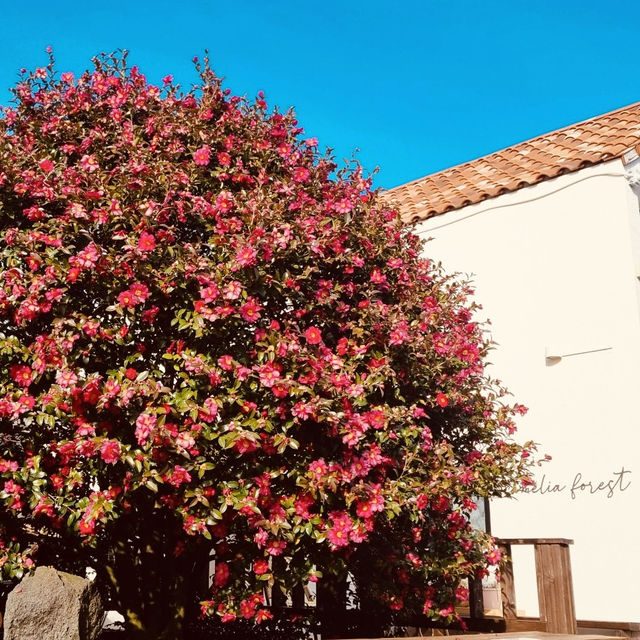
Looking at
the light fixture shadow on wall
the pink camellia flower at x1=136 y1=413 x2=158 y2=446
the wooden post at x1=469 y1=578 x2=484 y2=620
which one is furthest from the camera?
the light fixture shadow on wall

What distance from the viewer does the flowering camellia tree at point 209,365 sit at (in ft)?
15.9

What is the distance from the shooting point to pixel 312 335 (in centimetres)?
520

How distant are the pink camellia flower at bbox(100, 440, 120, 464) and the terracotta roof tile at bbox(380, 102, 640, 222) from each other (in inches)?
234

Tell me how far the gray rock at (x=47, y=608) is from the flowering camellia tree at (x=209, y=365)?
19cm

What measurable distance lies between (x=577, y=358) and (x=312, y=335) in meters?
5.65

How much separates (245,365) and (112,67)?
10.2 ft

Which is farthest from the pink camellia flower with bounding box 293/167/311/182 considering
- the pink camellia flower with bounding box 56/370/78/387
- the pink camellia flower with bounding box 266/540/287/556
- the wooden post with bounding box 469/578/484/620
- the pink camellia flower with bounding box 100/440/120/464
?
the wooden post with bounding box 469/578/484/620

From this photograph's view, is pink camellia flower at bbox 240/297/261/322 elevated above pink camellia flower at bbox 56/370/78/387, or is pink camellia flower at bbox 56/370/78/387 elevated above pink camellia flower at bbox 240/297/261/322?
pink camellia flower at bbox 240/297/261/322

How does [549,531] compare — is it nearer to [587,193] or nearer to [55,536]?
[587,193]

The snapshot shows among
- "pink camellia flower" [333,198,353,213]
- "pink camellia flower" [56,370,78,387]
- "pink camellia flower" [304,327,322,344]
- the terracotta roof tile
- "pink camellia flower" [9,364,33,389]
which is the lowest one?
"pink camellia flower" [56,370,78,387]

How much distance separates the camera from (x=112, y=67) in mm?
6348

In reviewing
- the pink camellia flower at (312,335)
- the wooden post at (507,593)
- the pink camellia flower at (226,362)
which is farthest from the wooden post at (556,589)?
the pink camellia flower at (226,362)

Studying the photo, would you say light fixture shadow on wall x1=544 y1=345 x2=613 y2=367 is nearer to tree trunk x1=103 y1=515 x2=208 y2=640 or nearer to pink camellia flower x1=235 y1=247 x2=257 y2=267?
tree trunk x1=103 y1=515 x2=208 y2=640

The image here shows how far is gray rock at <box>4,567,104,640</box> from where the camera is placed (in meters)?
4.97
